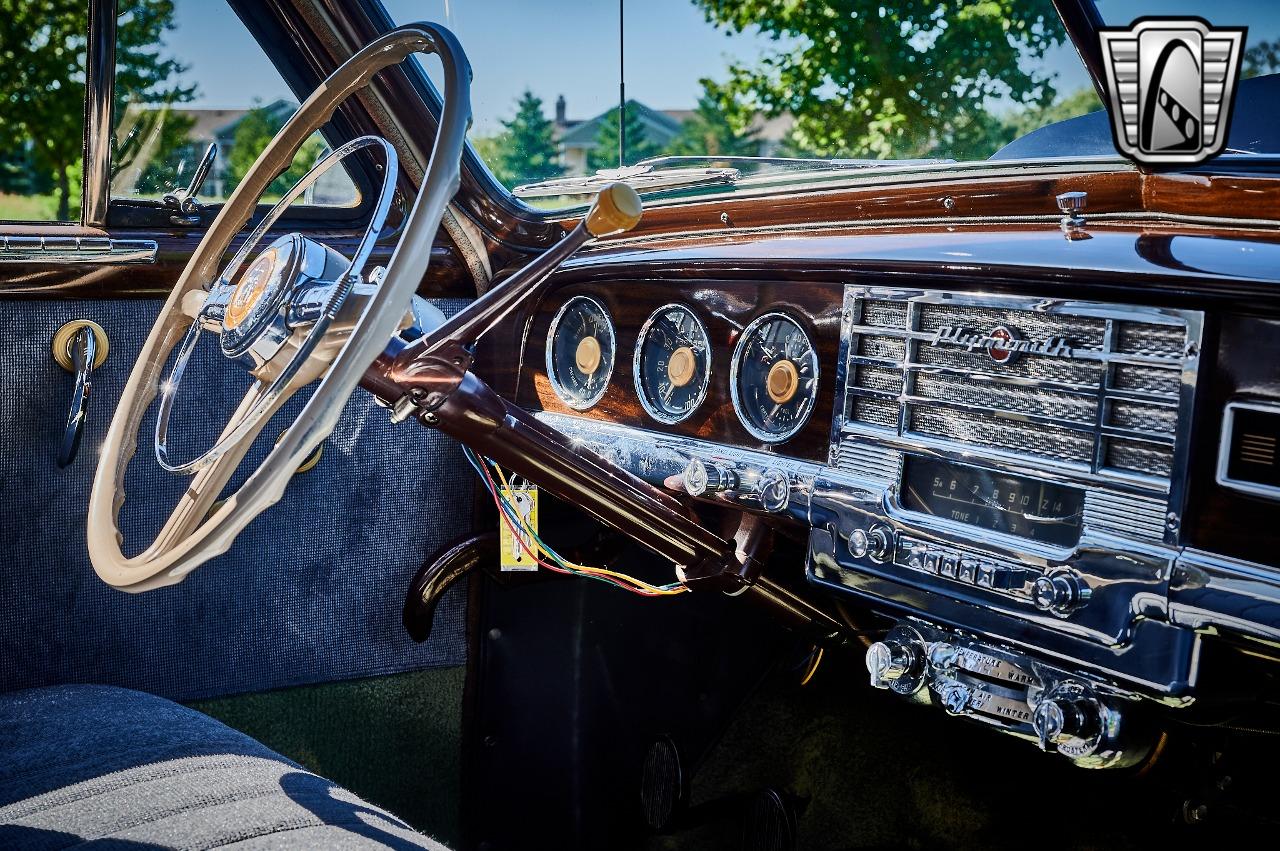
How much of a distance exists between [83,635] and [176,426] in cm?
43

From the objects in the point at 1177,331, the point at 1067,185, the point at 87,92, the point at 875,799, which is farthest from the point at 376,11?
the point at 875,799

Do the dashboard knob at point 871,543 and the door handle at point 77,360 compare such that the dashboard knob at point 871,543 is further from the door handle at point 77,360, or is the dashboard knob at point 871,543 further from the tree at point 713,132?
the door handle at point 77,360

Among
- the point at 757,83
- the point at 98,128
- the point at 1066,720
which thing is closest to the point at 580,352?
the point at 757,83

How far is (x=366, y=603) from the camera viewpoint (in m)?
2.45

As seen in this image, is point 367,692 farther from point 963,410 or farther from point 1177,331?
point 1177,331

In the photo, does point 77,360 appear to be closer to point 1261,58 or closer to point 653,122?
point 653,122

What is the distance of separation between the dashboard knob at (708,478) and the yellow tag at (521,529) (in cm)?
43

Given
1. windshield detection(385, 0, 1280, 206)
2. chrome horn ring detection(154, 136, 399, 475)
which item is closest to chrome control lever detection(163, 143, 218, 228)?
windshield detection(385, 0, 1280, 206)

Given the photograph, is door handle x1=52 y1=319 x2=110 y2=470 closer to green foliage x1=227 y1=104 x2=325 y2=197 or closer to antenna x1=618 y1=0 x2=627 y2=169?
green foliage x1=227 y1=104 x2=325 y2=197

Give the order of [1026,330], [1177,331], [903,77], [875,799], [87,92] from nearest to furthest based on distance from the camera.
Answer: [1177,331]
[1026,330]
[903,77]
[87,92]
[875,799]

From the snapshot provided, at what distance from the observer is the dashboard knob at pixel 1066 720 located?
4.49ft

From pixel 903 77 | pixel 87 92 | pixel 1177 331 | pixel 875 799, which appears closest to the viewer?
pixel 1177 331

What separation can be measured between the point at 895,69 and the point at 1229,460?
0.84 metres

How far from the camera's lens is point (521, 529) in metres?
2.13
